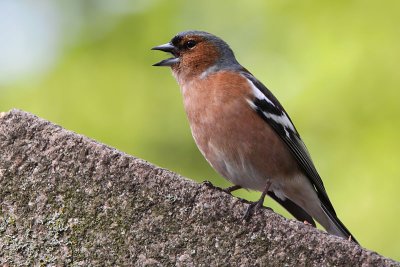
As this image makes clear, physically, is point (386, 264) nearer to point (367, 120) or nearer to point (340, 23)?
point (367, 120)

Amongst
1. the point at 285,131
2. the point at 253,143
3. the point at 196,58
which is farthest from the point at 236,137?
the point at 196,58

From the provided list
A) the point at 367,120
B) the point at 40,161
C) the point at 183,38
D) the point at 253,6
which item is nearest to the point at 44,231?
the point at 40,161

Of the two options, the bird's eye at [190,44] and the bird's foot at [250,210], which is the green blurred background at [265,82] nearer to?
the bird's eye at [190,44]

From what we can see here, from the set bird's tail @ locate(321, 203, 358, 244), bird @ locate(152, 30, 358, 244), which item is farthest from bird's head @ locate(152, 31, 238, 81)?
bird's tail @ locate(321, 203, 358, 244)

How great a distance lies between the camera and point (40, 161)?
258 centimetres

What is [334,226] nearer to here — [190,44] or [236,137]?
[236,137]

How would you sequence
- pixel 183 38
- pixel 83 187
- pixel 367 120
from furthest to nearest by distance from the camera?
pixel 367 120 < pixel 183 38 < pixel 83 187

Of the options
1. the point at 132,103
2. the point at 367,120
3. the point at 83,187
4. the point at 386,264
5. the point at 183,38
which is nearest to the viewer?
the point at 386,264

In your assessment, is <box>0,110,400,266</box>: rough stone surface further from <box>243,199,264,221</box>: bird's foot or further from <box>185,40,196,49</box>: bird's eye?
<box>185,40,196,49</box>: bird's eye

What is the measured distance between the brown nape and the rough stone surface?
2.76 metres

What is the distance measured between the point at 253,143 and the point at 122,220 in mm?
2262

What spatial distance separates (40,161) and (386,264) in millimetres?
1242

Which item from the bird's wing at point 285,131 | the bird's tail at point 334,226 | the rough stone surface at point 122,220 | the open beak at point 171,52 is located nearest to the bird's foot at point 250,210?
the rough stone surface at point 122,220

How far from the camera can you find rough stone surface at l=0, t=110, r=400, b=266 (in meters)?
2.35
